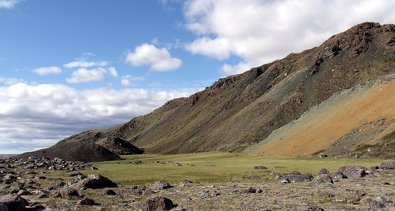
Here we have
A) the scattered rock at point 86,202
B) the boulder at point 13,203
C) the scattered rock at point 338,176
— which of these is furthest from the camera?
the scattered rock at point 338,176

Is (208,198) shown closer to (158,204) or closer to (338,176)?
(158,204)

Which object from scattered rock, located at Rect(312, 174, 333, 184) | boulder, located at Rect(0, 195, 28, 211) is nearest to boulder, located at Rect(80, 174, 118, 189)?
boulder, located at Rect(0, 195, 28, 211)

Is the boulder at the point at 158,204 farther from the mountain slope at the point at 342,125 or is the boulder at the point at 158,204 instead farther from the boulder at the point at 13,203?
the mountain slope at the point at 342,125

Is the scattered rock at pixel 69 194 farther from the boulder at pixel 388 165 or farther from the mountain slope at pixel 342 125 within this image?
the mountain slope at pixel 342 125

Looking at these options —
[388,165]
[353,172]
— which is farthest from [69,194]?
[388,165]

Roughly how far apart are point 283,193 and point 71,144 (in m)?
136

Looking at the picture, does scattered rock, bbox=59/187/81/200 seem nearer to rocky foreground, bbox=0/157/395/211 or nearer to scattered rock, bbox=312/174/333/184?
rocky foreground, bbox=0/157/395/211

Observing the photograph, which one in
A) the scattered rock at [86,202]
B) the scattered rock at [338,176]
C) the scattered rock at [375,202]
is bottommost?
the scattered rock at [375,202]

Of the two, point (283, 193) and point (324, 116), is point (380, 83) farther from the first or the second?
point (283, 193)

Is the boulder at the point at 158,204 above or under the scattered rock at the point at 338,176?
above

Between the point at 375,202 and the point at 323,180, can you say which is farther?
the point at 323,180

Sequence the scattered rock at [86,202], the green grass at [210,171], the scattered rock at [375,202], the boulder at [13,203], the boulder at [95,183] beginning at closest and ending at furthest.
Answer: the boulder at [13,203], the scattered rock at [375,202], the scattered rock at [86,202], the boulder at [95,183], the green grass at [210,171]

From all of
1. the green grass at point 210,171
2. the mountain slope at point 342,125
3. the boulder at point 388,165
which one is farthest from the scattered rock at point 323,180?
the mountain slope at point 342,125

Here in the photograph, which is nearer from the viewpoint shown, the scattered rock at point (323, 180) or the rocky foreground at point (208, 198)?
the rocky foreground at point (208, 198)
